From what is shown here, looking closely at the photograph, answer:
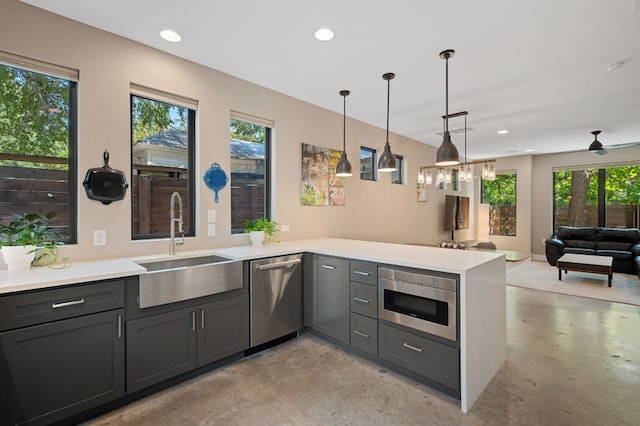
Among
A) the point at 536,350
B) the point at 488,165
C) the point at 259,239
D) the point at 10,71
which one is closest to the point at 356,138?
the point at 488,165

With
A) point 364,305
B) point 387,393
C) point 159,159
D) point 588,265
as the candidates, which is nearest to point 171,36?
point 159,159

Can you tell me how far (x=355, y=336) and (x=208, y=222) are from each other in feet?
5.91

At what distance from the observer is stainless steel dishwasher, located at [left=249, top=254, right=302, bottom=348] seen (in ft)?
8.83

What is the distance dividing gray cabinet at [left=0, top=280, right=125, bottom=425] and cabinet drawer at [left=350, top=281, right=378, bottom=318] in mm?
1751

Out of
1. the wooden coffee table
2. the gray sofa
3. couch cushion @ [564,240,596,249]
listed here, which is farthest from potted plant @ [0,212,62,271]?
couch cushion @ [564,240,596,249]

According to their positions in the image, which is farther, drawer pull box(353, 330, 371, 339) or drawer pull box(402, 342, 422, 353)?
drawer pull box(353, 330, 371, 339)

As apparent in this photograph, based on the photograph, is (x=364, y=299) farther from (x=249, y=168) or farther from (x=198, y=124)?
(x=198, y=124)

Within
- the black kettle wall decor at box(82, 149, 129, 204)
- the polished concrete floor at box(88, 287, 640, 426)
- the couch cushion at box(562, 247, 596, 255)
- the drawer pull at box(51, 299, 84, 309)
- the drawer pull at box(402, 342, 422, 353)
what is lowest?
the polished concrete floor at box(88, 287, 640, 426)

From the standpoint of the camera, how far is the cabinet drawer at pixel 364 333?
8.30 ft

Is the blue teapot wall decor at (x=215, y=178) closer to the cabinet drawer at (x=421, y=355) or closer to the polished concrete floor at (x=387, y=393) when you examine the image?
the polished concrete floor at (x=387, y=393)

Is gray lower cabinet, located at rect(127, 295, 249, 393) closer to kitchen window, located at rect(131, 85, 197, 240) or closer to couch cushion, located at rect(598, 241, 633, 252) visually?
kitchen window, located at rect(131, 85, 197, 240)

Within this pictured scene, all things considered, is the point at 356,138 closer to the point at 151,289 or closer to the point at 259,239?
the point at 259,239

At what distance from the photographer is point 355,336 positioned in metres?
2.68

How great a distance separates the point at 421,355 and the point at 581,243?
22.2 feet
